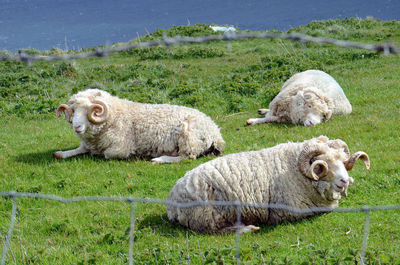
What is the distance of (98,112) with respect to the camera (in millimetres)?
8977

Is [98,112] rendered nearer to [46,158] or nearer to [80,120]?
[80,120]

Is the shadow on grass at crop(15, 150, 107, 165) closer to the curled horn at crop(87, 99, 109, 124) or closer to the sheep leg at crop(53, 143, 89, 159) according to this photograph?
the sheep leg at crop(53, 143, 89, 159)

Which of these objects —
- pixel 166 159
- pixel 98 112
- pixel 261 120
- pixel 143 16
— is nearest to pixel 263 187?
pixel 166 159

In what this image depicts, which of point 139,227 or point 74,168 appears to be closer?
point 139,227

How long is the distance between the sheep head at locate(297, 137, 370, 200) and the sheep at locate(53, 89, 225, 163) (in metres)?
3.01

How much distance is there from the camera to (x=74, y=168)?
864 cm

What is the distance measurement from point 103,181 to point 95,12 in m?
44.6

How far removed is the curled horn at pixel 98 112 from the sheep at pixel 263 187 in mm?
3212

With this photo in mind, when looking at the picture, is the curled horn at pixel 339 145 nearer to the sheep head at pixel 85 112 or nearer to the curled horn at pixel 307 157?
the curled horn at pixel 307 157

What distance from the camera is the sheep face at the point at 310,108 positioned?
33.7 feet

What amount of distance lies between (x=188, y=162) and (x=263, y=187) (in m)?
2.78

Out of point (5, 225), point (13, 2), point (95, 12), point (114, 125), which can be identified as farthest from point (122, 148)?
point (13, 2)

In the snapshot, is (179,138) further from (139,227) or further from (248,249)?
(248,249)

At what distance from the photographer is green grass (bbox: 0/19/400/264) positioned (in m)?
5.37
